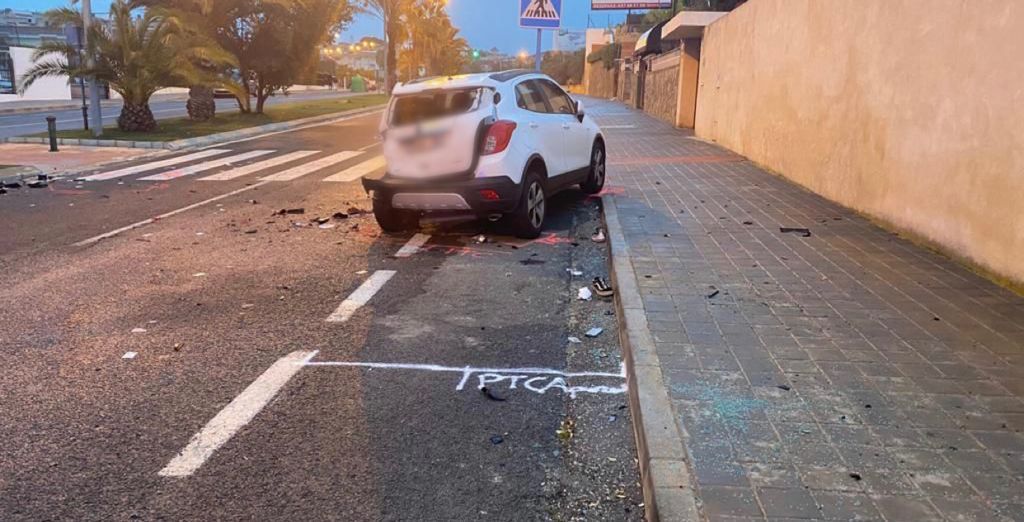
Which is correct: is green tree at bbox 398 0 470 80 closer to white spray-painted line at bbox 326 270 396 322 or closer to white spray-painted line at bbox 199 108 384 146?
white spray-painted line at bbox 199 108 384 146

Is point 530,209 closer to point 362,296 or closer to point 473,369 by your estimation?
point 362,296

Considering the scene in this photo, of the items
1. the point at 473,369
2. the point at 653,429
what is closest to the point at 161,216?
the point at 473,369

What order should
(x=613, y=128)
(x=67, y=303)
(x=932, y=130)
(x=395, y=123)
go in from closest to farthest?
(x=67, y=303)
(x=932, y=130)
(x=395, y=123)
(x=613, y=128)

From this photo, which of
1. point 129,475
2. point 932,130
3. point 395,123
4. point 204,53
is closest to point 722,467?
point 129,475

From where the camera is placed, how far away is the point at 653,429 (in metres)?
3.66

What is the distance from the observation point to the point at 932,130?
7102 mm

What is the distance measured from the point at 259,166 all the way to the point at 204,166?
108 centimetres

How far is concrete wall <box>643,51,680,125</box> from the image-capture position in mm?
26250

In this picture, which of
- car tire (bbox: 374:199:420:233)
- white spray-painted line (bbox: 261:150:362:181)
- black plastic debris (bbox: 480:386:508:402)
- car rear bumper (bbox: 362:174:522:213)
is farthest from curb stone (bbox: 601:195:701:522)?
white spray-painted line (bbox: 261:150:362:181)

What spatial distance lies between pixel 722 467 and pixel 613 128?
22311 mm

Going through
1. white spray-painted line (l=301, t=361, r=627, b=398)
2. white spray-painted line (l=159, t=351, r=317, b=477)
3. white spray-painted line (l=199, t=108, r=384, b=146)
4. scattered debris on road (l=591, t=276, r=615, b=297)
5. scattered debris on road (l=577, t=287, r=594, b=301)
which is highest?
white spray-painted line (l=199, t=108, r=384, b=146)

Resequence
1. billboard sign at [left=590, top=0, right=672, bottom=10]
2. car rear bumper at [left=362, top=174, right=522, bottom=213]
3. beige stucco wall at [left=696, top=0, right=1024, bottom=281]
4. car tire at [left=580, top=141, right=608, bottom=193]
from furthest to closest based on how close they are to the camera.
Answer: billboard sign at [left=590, top=0, right=672, bottom=10] < car tire at [left=580, top=141, right=608, bottom=193] < car rear bumper at [left=362, top=174, right=522, bottom=213] < beige stucco wall at [left=696, top=0, right=1024, bottom=281]

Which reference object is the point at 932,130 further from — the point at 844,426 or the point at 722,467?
the point at 722,467

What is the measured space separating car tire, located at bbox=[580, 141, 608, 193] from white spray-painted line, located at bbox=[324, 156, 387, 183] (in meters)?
3.81
